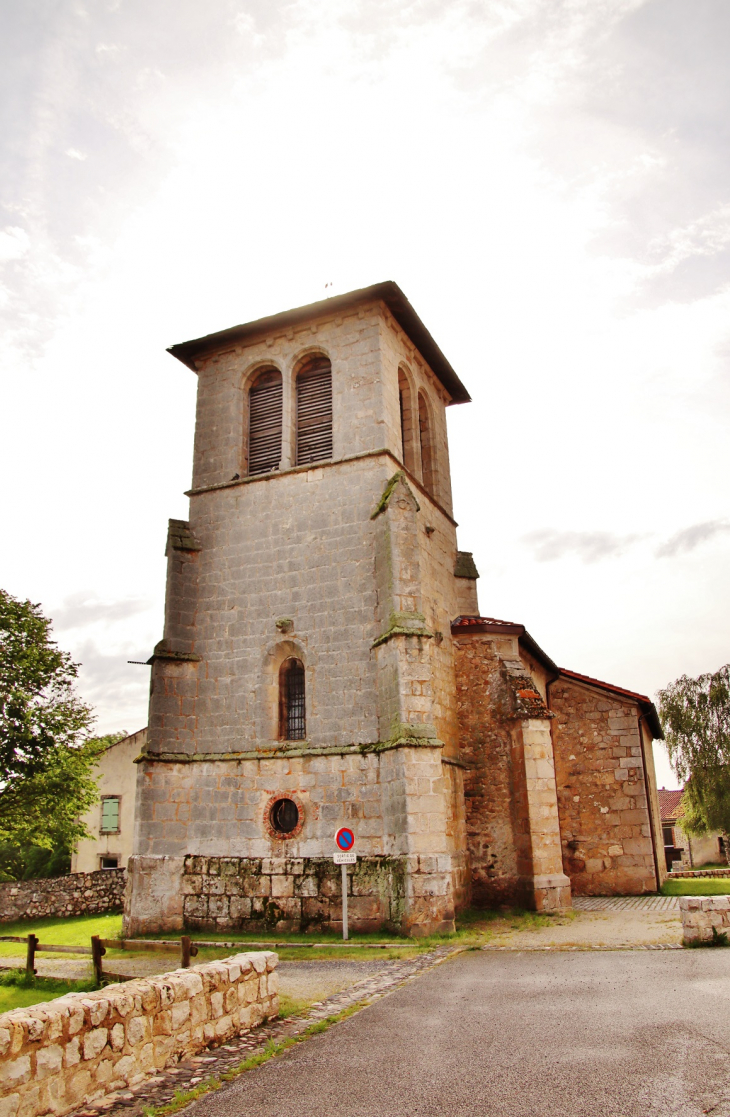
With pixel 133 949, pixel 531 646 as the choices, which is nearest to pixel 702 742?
pixel 531 646

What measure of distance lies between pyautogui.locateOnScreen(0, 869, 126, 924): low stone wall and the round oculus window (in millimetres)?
9617

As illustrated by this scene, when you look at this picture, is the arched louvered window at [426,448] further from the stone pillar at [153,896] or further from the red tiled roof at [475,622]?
the stone pillar at [153,896]

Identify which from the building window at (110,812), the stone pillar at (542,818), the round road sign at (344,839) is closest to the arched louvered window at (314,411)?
the stone pillar at (542,818)

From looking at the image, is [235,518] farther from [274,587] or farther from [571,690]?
[571,690]

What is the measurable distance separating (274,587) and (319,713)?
270 cm

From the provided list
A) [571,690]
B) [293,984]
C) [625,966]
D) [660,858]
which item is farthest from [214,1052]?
[660,858]

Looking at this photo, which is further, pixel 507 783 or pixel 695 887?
pixel 695 887

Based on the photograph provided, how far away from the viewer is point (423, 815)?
12.2 m

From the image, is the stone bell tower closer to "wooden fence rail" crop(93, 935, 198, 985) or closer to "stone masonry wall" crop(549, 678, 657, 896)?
"wooden fence rail" crop(93, 935, 198, 985)

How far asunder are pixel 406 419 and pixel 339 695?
7059 millimetres

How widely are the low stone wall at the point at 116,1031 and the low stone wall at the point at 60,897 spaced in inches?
640

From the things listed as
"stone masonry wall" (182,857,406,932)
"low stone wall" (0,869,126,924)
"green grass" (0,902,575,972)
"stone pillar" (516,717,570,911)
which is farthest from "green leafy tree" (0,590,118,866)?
"stone pillar" (516,717,570,911)

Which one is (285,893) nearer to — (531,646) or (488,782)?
(488,782)

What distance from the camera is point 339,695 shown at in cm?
1373
